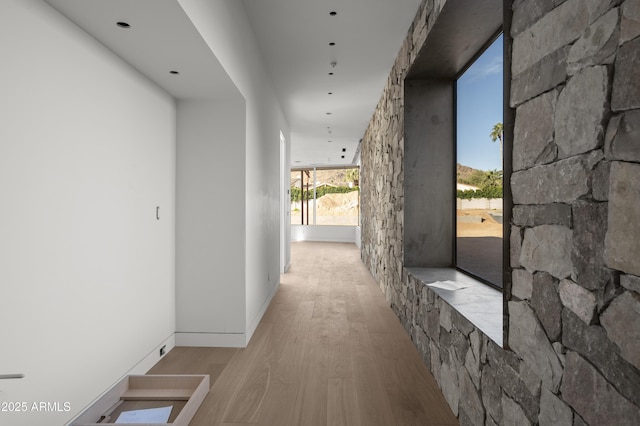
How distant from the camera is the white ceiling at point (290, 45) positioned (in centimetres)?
173

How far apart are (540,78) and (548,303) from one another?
29.9 inches

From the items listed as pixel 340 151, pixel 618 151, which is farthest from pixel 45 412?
pixel 340 151

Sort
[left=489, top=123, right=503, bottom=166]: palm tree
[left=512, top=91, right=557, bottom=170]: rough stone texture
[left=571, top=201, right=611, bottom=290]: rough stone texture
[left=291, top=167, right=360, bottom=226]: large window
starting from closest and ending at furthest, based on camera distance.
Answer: [left=571, top=201, right=611, bottom=290]: rough stone texture → [left=512, top=91, right=557, bottom=170]: rough stone texture → [left=489, top=123, right=503, bottom=166]: palm tree → [left=291, top=167, right=360, bottom=226]: large window

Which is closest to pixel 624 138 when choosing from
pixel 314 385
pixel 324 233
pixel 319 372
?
pixel 314 385

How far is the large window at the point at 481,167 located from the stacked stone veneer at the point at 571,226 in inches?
38.4

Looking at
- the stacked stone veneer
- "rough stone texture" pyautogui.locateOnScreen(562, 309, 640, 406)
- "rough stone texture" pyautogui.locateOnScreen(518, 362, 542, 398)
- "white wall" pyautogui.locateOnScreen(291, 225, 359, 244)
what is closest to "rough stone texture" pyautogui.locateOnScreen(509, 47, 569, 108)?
the stacked stone veneer

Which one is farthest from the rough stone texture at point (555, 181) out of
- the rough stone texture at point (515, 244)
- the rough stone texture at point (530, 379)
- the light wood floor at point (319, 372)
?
the light wood floor at point (319, 372)

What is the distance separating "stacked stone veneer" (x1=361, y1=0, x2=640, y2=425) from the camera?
0.87 metres

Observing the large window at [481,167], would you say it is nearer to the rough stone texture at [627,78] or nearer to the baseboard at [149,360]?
the rough stone texture at [627,78]

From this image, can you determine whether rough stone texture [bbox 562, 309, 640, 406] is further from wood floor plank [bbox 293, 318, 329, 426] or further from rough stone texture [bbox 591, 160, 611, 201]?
wood floor plank [bbox 293, 318, 329, 426]

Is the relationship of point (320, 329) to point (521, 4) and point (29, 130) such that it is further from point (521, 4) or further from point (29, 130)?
point (521, 4)

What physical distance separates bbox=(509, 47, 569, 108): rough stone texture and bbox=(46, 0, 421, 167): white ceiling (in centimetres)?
147

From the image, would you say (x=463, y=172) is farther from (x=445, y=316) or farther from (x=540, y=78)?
(x=540, y=78)

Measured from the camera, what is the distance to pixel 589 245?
992 millimetres
